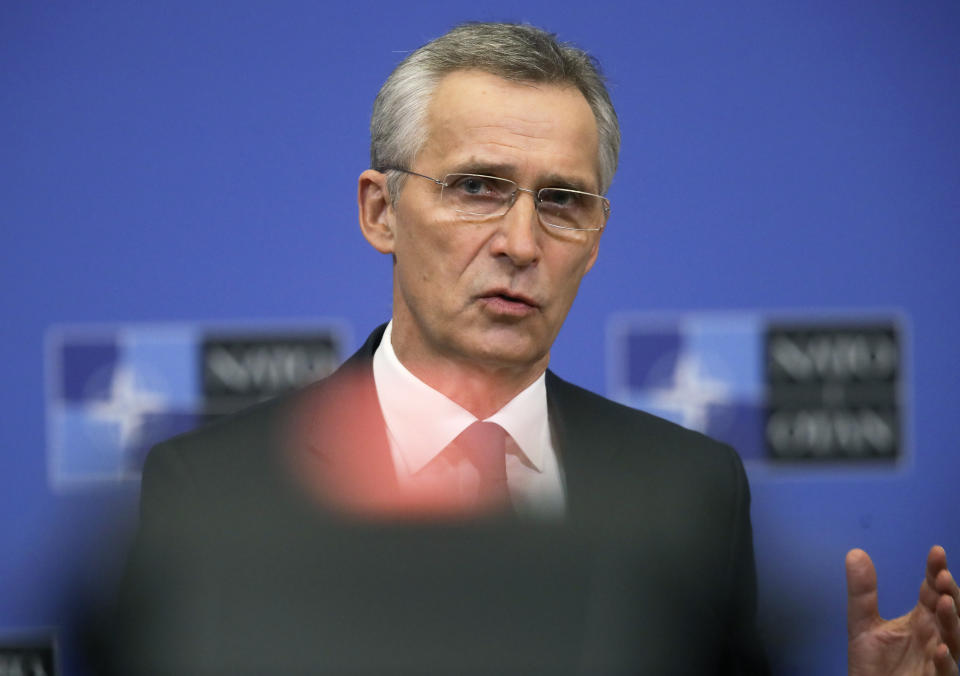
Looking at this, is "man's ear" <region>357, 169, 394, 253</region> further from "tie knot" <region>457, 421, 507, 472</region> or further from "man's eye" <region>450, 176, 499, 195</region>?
"tie knot" <region>457, 421, 507, 472</region>

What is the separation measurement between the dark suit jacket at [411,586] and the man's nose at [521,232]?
384 mm

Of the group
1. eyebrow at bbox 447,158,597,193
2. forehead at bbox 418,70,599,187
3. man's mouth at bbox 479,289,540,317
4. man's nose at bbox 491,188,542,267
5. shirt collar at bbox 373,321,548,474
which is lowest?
shirt collar at bbox 373,321,548,474

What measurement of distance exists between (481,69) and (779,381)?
41.0 inches

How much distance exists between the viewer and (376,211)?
1112 millimetres

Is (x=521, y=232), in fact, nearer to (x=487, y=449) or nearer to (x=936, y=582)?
(x=487, y=449)

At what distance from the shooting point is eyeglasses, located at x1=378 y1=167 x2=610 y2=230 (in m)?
0.94

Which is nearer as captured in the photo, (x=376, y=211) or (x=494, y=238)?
(x=494, y=238)

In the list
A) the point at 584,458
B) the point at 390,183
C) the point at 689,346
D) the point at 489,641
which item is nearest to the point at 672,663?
the point at 489,641

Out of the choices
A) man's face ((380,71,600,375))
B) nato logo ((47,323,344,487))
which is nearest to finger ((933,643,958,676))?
man's face ((380,71,600,375))

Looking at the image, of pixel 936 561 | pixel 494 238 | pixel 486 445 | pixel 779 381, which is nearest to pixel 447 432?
pixel 486 445

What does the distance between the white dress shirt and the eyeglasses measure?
0.16 meters

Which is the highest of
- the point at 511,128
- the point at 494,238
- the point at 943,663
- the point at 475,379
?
the point at 511,128

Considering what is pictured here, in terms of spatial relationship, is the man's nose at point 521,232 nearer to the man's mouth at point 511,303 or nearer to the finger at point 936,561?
the man's mouth at point 511,303

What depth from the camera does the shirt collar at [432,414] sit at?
0.85m
